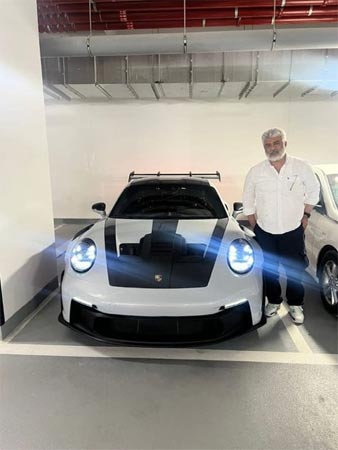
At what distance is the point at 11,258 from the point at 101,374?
116cm

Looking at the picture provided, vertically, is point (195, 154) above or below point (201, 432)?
above

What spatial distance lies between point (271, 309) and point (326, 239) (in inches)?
30.7

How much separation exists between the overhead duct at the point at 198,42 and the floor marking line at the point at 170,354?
119 inches

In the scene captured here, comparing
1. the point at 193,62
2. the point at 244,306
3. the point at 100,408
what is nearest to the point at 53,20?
the point at 193,62

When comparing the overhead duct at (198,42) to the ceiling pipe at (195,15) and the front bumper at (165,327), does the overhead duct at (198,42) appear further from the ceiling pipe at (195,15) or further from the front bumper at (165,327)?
the front bumper at (165,327)

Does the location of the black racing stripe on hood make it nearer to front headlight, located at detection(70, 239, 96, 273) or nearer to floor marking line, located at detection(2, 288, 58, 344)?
front headlight, located at detection(70, 239, 96, 273)

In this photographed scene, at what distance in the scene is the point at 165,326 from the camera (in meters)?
2.17

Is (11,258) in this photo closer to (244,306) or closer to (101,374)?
(101,374)

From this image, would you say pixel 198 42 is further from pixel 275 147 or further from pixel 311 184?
pixel 311 184

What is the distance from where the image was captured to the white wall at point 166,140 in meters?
6.50

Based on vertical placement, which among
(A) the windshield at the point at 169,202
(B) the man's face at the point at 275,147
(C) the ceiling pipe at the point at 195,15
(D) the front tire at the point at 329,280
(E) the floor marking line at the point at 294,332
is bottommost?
(E) the floor marking line at the point at 294,332

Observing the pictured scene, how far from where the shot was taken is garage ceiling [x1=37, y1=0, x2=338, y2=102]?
3588 mm

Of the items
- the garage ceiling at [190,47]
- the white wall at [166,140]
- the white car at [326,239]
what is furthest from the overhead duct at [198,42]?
the white wall at [166,140]

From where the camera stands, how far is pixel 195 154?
263 inches
